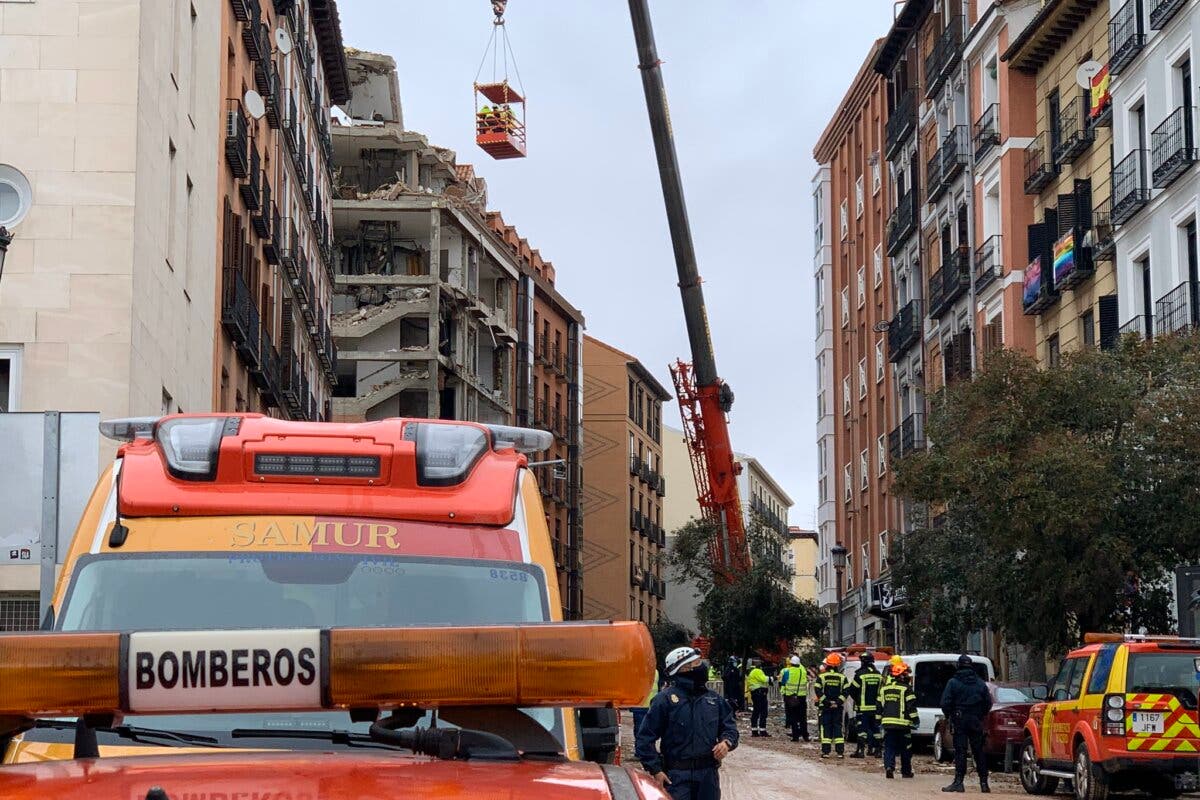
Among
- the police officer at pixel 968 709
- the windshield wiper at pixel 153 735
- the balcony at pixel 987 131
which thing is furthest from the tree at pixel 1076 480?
the windshield wiper at pixel 153 735

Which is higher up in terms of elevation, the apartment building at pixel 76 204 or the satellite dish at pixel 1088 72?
the satellite dish at pixel 1088 72

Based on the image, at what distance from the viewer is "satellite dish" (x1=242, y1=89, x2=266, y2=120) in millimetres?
39688

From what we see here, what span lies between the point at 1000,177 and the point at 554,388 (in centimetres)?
4431

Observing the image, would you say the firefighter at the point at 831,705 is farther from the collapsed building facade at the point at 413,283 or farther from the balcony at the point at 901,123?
the collapsed building facade at the point at 413,283

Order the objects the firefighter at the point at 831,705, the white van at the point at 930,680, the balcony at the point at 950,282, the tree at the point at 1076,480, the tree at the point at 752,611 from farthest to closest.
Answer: the tree at the point at 752,611 → the balcony at the point at 950,282 → the white van at the point at 930,680 → the firefighter at the point at 831,705 → the tree at the point at 1076,480

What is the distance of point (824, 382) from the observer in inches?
3118

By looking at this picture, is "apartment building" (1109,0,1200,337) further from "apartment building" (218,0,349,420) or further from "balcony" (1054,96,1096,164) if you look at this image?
"apartment building" (218,0,349,420)

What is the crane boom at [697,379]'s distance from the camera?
43.8 metres

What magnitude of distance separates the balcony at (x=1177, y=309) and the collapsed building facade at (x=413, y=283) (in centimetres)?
3780

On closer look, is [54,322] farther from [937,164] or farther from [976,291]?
[937,164]

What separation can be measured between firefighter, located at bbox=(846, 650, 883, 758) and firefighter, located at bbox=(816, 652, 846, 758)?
0.31 m

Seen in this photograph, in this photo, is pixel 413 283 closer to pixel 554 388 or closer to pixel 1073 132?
pixel 554 388

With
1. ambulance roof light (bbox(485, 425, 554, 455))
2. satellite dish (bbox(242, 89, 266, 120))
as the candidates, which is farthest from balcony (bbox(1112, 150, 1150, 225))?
ambulance roof light (bbox(485, 425, 554, 455))

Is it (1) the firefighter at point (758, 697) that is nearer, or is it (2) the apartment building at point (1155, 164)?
(2) the apartment building at point (1155, 164)
